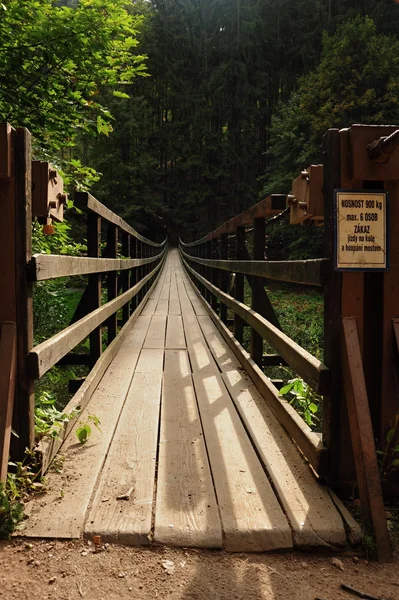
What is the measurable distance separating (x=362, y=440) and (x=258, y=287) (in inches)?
79.4

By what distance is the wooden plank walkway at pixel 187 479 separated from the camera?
Result: 1.49 meters

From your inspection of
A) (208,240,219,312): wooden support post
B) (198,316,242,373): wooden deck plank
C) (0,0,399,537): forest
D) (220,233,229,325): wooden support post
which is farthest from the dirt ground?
(208,240,219,312): wooden support post

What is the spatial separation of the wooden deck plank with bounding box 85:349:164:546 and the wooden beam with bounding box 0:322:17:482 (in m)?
0.35

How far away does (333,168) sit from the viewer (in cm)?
176

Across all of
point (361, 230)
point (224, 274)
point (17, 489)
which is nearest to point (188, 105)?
point (224, 274)

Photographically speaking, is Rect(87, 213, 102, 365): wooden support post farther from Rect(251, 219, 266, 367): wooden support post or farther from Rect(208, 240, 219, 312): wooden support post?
Rect(208, 240, 219, 312): wooden support post

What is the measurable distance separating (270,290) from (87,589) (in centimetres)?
1925

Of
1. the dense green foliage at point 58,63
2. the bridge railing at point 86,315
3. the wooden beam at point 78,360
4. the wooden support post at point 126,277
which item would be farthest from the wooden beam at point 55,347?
the wooden support post at point 126,277

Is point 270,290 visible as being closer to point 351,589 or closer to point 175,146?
point 351,589

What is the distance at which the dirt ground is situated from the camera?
1252mm

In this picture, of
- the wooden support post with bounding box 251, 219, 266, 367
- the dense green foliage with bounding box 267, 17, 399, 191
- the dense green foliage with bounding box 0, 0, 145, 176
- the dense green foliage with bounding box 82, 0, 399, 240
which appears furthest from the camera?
the dense green foliage with bounding box 82, 0, 399, 240

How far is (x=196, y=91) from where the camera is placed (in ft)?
142

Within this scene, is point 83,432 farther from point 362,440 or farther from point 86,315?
point 362,440

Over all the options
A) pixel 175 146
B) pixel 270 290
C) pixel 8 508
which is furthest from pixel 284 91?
pixel 8 508
